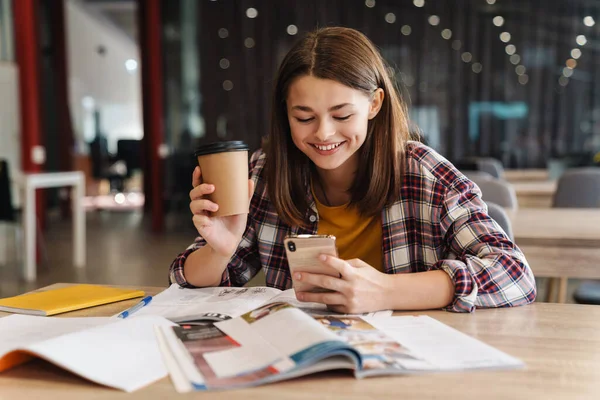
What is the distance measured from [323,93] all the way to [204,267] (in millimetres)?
506

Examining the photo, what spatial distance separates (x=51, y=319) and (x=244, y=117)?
6374 mm

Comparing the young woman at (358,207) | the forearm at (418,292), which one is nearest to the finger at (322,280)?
the young woman at (358,207)

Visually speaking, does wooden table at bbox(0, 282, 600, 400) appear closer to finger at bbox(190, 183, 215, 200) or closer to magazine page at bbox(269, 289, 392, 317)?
magazine page at bbox(269, 289, 392, 317)

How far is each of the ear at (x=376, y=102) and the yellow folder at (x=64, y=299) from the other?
0.74 meters

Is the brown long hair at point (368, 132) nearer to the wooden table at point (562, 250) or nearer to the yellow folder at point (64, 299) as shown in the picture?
the yellow folder at point (64, 299)

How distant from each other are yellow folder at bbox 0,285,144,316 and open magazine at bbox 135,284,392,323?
10cm

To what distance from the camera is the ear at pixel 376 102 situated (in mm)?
1545

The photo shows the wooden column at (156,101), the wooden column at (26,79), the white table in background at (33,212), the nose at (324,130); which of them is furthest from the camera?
the wooden column at (156,101)

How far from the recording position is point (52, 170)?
8.96 meters

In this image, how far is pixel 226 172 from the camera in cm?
121

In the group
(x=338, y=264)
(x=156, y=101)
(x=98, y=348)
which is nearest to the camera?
(x=98, y=348)

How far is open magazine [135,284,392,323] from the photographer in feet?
3.71

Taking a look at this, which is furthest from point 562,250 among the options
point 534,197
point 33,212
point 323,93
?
point 33,212

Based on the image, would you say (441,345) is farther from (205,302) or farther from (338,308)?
(205,302)
